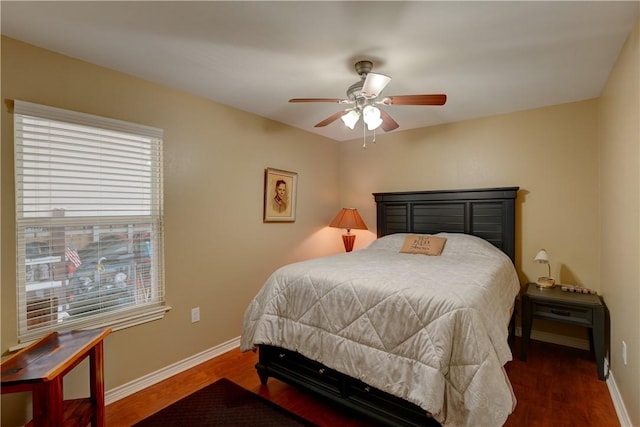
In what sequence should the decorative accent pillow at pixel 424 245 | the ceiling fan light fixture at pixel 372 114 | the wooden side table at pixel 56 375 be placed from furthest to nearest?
1. the decorative accent pillow at pixel 424 245
2. the ceiling fan light fixture at pixel 372 114
3. the wooden side table at pixel 56 375

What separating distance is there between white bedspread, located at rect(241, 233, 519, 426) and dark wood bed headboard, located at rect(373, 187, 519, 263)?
2.63ft

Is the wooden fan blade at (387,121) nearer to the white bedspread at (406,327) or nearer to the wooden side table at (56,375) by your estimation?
the white bedspread at (406,327)

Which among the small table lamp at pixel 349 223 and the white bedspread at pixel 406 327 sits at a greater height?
the small table lamp at pixel 349 223

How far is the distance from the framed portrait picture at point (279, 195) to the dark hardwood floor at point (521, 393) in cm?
147

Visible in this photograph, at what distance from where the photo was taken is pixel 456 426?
58.5 inches

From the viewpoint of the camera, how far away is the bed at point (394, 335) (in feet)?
4.89

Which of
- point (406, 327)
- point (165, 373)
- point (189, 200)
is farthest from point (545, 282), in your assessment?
point (165, 373)

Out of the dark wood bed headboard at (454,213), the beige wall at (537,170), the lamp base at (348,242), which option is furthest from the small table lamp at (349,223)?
the beige wall at (537,170)

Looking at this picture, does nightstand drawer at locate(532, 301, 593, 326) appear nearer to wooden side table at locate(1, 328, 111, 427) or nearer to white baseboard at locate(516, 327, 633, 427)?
white baseboard at locate(516, 327, 633, 427)

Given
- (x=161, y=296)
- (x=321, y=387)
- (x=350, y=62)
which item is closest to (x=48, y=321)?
(x=161, y=296)

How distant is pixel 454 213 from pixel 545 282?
106 centimetres

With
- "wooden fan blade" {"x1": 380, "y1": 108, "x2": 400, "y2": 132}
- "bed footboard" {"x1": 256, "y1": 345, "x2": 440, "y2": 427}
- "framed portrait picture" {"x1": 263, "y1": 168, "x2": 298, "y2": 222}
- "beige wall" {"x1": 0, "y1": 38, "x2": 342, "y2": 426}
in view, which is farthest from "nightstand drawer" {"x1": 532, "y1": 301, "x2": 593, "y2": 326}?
"framed portrait picture" {"x1": 263, "y1": 168, "x2": 298, "y2": 222}

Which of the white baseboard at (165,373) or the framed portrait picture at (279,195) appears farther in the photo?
the framed portrait picture at (279,195)

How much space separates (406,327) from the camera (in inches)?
65.3
